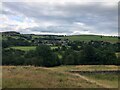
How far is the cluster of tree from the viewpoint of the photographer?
2042 inches

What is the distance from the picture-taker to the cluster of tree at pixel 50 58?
170ft

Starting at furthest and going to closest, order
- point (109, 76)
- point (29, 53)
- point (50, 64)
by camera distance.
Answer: point (29, 53) → point (50, 64) → point (109, 76)

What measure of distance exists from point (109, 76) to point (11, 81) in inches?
644

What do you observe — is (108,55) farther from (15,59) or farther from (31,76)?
(31,76)

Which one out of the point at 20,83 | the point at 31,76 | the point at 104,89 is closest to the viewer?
the point at 20,83

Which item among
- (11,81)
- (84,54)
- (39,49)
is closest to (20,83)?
(11,81)

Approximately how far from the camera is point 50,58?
178 feet

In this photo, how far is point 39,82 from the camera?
64.2 feet

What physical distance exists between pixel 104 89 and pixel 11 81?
669 cm

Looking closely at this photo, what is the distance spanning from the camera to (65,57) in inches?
2317

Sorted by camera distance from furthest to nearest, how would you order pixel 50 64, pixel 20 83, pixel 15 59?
pixel 50 64 → pixel 15 59 → pixel 20 83

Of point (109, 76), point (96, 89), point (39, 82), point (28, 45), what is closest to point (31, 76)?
point (39, 82)

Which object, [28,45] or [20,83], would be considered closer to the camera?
[20,83]

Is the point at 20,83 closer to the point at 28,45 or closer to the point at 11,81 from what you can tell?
the point at 11,81
